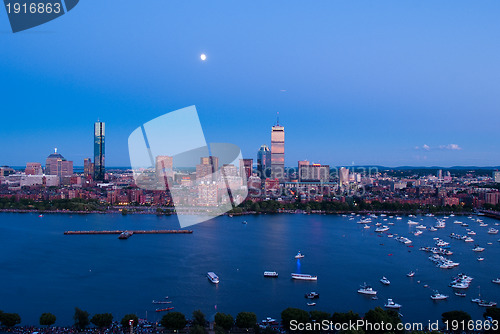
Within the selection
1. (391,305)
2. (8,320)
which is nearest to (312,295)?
(391,305)

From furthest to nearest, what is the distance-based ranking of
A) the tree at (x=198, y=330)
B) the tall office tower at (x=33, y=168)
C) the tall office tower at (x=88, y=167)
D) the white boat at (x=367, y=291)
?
the tall office tower at (x=88, y=167), the tall office tower at (x=33, y=168), the white boat at (x=367, y=291), the tree at (x=198, y=330)

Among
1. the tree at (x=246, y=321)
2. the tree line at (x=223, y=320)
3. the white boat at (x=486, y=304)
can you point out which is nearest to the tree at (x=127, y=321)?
the tree line at (x=223, y=320)

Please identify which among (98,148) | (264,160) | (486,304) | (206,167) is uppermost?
(98,148)

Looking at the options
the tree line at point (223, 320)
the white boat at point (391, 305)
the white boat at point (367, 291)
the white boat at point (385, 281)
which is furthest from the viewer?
the white boat at point (385, 281)

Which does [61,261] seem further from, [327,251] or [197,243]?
[327,251]

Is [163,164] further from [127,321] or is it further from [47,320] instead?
[127,321]

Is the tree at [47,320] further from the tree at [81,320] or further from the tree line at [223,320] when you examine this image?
the tree at [81,320]

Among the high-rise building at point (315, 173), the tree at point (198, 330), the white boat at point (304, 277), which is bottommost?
the white boat at point (304, 277)
